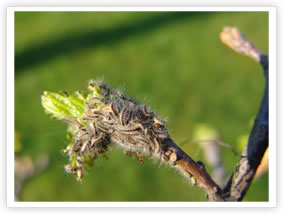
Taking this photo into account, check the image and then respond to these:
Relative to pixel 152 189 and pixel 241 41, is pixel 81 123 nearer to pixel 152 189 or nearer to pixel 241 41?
pixel 241 41

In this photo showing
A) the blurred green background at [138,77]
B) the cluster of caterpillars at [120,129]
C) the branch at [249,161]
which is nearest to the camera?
the cluster of caterpillars at [120,129]

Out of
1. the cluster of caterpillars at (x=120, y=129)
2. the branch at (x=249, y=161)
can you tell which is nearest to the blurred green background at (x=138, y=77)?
the branch at (x=249, y=161)

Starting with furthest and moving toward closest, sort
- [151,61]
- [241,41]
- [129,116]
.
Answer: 1. [151,61]
2. [241,41]
3. [129,116]

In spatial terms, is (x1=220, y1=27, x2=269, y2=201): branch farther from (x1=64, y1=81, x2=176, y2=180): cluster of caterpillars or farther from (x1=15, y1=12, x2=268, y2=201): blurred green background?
(x1=15, y1=12, x2=268, y2=201): blurred green background

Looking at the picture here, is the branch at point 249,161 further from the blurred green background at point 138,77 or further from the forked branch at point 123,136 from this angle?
the blurred green background at point 138,77

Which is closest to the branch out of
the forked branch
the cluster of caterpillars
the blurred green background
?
A: the forked branch
